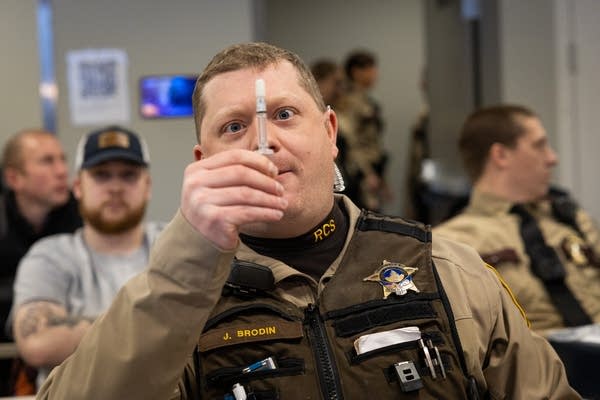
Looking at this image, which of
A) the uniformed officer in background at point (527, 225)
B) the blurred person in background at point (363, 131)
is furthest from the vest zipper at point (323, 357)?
the blurred person in background at point (363, 131)

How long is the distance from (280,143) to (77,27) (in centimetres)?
401

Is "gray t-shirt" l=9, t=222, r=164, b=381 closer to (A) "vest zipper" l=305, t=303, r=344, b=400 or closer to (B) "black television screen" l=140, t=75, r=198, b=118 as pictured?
(A) "vest zipper" l=305, t=303, r=344, b=400

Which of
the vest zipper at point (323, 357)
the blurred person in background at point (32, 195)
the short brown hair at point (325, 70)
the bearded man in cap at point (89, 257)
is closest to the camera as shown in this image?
the vest zipper at point (323, 357)

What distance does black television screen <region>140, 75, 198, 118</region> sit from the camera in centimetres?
533

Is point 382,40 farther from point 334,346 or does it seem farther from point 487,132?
point 334,346

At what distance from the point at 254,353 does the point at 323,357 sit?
121mm

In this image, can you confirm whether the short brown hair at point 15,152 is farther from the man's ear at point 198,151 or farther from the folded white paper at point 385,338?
the folded white paper at point 385,338

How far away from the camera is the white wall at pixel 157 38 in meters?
5.31

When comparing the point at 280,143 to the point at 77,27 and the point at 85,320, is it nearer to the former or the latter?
the point at 85,320

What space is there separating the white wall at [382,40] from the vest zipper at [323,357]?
7.72 meters

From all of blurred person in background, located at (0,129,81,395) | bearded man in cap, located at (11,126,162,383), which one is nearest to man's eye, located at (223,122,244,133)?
bearded man in cap, located at (11,126,162,383)

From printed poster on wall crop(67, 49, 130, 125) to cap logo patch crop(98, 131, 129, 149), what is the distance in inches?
79.4

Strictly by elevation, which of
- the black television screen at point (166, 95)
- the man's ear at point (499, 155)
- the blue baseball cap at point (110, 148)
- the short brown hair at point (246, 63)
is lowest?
the man's ear at point (499, 155)

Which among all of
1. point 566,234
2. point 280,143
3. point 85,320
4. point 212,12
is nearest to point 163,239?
point 280,143
